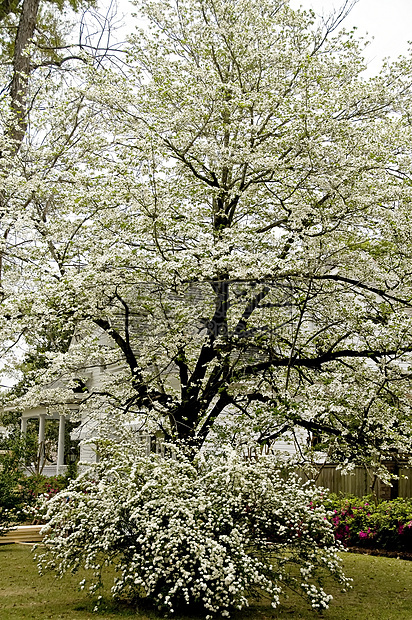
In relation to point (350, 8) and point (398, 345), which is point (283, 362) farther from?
point (350, 8)

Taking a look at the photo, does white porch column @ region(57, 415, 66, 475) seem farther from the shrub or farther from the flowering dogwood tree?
the flowering dogwood tree

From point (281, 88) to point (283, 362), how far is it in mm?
3958

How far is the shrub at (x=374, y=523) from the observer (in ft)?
36.8

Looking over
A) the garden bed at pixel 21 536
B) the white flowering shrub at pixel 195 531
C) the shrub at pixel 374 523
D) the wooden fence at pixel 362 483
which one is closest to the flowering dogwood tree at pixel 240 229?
the white flowering shrub at pixel 195 531

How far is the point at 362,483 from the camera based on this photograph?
13.9m

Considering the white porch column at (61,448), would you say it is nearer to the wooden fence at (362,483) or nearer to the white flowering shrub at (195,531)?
the wooden fence at (362,483)

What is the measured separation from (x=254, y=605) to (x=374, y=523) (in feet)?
17.6

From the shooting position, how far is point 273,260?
8062 mm

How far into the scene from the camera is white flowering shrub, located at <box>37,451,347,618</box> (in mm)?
6109

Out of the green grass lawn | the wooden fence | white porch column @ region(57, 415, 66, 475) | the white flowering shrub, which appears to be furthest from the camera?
white porch column @ region(57, 415, 66, 475)

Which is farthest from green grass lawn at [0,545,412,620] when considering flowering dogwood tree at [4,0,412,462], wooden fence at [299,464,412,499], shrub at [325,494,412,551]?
wooden fence at [299,464,412,499]

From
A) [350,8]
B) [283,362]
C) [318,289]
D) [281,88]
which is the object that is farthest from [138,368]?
[350,8]

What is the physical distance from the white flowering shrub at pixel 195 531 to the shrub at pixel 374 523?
4459 mm

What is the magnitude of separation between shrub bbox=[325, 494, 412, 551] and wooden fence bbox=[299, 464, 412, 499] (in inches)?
18.4
